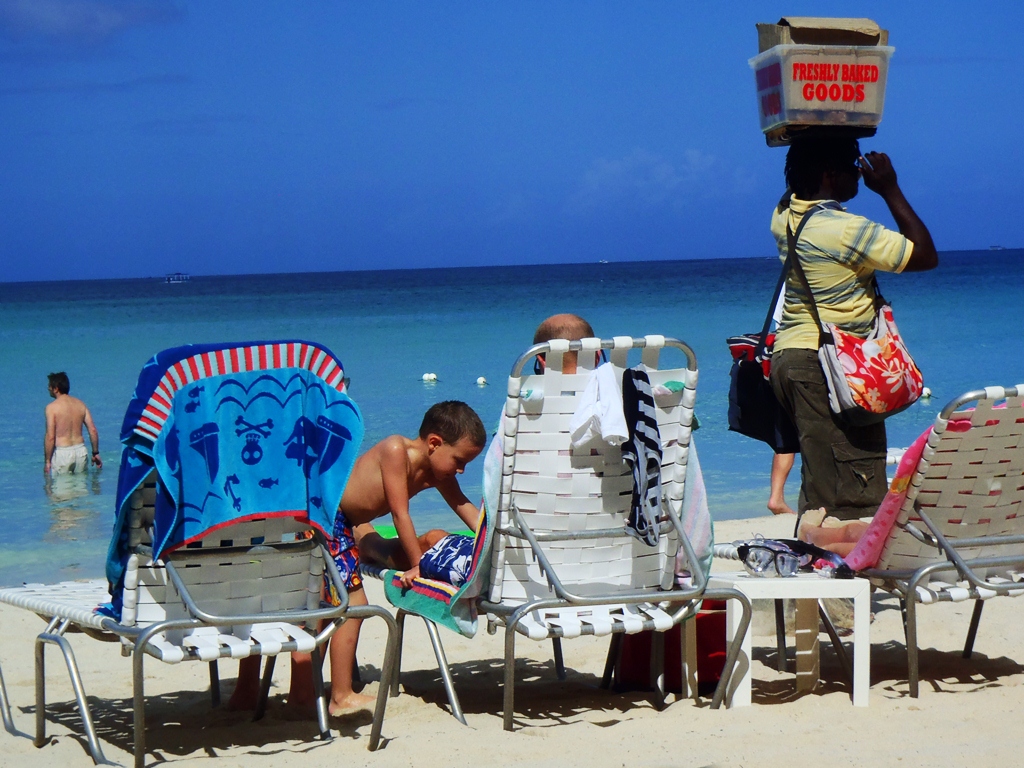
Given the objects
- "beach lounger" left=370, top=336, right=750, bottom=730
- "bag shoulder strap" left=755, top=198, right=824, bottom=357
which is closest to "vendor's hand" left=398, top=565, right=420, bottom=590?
"beach lounger" left=370, top=336, right=750, bottom=730

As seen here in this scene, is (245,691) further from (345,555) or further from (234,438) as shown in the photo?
(234,438)

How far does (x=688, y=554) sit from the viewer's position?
3.46m

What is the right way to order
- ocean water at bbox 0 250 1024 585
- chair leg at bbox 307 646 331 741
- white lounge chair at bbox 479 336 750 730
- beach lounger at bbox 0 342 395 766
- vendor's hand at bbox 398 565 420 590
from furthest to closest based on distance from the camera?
1. ocean water at bbox 0 250 1024 585
2. vendor's hand at bbox 398 565 420 590
3. chair leg at bbox 307 646 331 741
4. white lounge chair at bbox 479 336 750 730
5. beach lounger at bbox 0 342 395 766

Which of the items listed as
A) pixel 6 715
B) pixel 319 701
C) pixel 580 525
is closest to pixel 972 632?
pixel 580 525

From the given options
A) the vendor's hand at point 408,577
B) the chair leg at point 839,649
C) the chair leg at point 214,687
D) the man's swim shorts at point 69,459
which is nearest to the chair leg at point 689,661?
the chair leg at point 839,649

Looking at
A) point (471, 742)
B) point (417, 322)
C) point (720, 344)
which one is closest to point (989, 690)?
point (471, 742)

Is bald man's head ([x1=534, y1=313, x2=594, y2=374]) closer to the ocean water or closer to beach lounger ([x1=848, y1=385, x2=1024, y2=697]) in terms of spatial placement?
beach lounger ([x1=848, y1=385, x2=1024, y2=697])

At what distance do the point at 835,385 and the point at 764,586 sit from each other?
970 millimetres

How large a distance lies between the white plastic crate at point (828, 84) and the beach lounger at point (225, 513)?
2.01 m

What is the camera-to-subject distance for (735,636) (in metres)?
3.53

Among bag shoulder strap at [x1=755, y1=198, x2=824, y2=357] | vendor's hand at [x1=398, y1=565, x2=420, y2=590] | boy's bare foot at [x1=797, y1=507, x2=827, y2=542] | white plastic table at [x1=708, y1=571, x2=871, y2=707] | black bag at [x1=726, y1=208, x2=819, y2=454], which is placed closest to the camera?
Result: white plastic table at [x1=708, y1=571, x2=871, y2=707]

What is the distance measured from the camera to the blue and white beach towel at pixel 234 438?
3.12 m

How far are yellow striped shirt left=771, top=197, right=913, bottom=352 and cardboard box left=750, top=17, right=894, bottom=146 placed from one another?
0.32 meters

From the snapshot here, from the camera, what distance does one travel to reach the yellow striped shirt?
4219 mm
